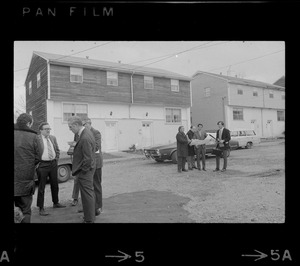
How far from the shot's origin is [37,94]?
7.53 feet

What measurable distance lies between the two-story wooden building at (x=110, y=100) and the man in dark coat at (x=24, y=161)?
12 cm

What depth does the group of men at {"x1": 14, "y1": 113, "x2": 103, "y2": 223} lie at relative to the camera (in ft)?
6.89

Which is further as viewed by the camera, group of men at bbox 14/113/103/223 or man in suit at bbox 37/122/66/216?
man in suit at bbox 37/122/66/216

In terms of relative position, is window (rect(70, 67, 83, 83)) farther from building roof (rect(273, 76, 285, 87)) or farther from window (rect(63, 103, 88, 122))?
building roof (rect(273, 76, 285, 87))

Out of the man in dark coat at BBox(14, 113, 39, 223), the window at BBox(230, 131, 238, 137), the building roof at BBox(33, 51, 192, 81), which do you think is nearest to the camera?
the building roof at BBox(33, 51, 192, 81)

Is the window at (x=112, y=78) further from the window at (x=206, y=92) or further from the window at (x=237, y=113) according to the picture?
the window at (x=237, y=113)

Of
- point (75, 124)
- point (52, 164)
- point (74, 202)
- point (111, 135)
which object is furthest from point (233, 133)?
point (52, 164)

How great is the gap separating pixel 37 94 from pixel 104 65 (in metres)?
0.66

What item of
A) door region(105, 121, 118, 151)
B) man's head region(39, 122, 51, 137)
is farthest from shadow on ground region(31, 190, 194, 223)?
man's head region(39, 122, 51, 137)

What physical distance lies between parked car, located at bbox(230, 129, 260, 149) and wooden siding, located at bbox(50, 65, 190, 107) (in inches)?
26.3

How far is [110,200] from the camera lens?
2594mm
